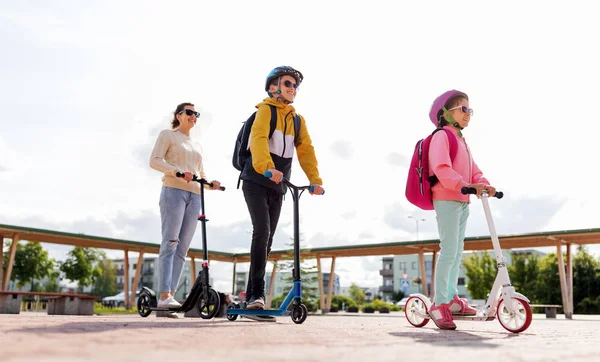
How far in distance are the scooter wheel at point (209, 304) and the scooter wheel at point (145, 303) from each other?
2.60ft

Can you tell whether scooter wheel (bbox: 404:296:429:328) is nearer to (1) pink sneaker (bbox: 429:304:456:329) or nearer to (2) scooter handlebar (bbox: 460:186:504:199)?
(1) pink sneaker (bbox: 429:304:456:329)

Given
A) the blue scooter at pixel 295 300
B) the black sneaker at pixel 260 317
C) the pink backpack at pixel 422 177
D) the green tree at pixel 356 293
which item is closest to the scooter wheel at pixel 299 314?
the blue scooter at pixel 295 300

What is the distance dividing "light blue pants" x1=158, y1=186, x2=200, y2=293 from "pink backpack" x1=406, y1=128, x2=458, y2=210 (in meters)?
2.15

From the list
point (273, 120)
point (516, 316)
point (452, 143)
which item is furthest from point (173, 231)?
point (516, 316)

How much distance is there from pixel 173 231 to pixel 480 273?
38.4m

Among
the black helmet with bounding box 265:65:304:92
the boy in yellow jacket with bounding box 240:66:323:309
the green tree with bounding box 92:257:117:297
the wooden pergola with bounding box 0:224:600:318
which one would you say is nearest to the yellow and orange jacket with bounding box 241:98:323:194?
the boy in yellow jacket with bounding box 240:66:323:309

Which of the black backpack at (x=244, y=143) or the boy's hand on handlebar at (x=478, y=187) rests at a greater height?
the black backpack at (x=244, y=143)

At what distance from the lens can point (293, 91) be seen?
4586 millimetres

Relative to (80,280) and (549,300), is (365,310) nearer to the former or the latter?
(549,300)

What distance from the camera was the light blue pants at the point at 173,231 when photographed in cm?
516

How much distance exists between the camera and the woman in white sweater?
16.9ft

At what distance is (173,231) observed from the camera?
204 inches

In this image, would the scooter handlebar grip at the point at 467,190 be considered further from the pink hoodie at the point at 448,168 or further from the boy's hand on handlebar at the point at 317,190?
the boy's hand on handlebar at the point at 317,190

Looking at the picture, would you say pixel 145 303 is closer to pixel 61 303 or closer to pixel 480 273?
pixel 61 303
